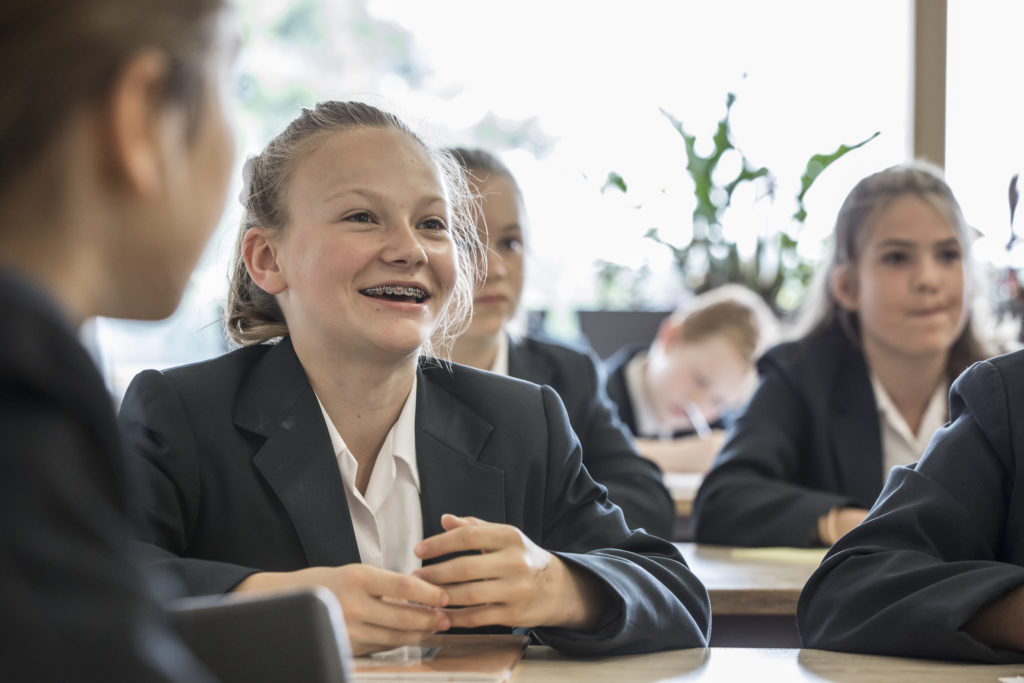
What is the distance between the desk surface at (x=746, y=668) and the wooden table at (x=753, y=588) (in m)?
0.38

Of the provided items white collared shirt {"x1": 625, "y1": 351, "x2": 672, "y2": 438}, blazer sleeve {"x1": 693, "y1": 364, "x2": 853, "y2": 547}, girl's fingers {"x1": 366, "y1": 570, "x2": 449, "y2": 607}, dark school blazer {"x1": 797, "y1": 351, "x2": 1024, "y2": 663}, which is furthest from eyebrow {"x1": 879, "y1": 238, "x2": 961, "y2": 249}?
girl's fingers {"x1": 366, "y1": 570, "x2": 449, "y2": 607}

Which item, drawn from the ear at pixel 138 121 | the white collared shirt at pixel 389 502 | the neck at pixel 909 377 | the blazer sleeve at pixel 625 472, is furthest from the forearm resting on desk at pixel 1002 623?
the neck at pixel 909 377

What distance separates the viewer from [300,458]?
4.18ft

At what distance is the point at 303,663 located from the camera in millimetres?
638

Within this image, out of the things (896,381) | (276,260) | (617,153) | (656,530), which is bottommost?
(656,530)

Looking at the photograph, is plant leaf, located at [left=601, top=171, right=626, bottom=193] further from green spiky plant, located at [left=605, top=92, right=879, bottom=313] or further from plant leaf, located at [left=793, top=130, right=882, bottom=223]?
plant leaf, located at [left=793, top=130, right=882, bottom=223]

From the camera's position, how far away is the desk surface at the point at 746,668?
1.02m

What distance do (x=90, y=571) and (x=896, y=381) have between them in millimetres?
2148

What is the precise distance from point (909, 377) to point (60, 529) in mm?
2170

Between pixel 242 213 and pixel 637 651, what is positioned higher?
pixel 242 213

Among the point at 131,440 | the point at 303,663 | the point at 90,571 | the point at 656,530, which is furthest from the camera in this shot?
the point at 656,530

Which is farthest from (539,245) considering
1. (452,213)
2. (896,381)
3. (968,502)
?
(968,502)

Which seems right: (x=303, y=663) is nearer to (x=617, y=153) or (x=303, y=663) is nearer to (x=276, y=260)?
(x=276, y=260)

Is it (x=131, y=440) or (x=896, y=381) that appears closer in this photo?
(x=131, y=440)
